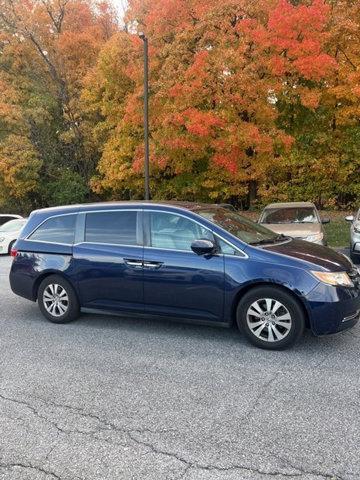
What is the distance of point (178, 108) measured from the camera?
1652 centimetres

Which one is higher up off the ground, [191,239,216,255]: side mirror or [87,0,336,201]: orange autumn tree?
[87,0,336,201]: orange autumn tree

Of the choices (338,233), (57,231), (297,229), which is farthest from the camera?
(338,233)

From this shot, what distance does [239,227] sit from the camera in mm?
5785

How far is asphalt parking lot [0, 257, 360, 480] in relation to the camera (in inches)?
116

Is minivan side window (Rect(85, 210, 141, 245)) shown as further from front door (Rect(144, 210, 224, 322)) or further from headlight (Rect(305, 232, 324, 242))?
headlight (Rect(305, 232, 324, 242))

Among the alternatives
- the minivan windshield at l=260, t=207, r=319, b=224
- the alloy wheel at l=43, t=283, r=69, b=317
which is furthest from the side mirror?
the minivan windshield at l=260, t=207, r=319, b=224

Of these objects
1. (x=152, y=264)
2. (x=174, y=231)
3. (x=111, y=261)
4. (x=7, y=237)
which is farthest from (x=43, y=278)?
(x=7, y=237)

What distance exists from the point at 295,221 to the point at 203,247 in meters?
6.46

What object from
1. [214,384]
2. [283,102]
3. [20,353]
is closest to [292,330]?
[214,384]

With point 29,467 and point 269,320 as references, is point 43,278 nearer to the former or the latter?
point 269,320

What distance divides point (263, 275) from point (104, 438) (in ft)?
8.01

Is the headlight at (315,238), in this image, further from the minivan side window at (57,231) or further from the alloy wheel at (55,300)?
the alloy wheel at (55,300)

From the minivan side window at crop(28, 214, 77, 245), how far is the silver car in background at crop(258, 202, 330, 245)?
201 inches

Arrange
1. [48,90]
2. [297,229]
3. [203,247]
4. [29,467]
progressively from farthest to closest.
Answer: [48,90] < [297,229] < [203,247] < [29,467]
